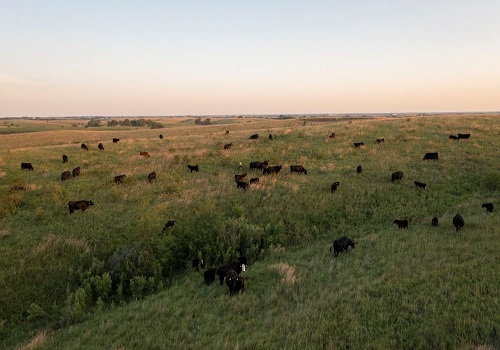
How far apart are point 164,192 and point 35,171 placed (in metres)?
11.7

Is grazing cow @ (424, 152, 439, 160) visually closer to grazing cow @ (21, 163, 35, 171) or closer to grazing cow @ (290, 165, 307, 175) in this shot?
grazing cow @ (290, 165, 307, 175)

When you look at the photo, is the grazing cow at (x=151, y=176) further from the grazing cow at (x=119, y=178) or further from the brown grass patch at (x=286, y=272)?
the brown grass patch at (x=286, y=272)

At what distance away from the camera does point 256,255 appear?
1402 cm

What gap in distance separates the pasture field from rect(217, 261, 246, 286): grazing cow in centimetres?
43

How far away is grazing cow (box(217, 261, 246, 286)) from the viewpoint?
11195mm

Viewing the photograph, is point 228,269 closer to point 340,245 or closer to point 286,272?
point 286,272

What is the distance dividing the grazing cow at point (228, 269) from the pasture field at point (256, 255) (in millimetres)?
432

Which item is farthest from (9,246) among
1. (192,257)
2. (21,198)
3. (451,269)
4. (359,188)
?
(359,188)

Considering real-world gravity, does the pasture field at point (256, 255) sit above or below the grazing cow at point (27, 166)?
below

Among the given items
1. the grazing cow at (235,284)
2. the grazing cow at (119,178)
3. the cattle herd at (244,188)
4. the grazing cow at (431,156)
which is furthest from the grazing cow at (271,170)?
the grazing cow at (235,284)

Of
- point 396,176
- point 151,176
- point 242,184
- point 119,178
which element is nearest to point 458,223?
point 396,176

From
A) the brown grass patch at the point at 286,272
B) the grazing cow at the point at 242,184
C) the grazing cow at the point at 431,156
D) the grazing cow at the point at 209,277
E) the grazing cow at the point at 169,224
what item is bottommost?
the grazing cow at the point at 209,277

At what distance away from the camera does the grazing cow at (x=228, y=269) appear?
11.2 meters

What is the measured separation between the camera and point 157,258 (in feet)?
43.8
